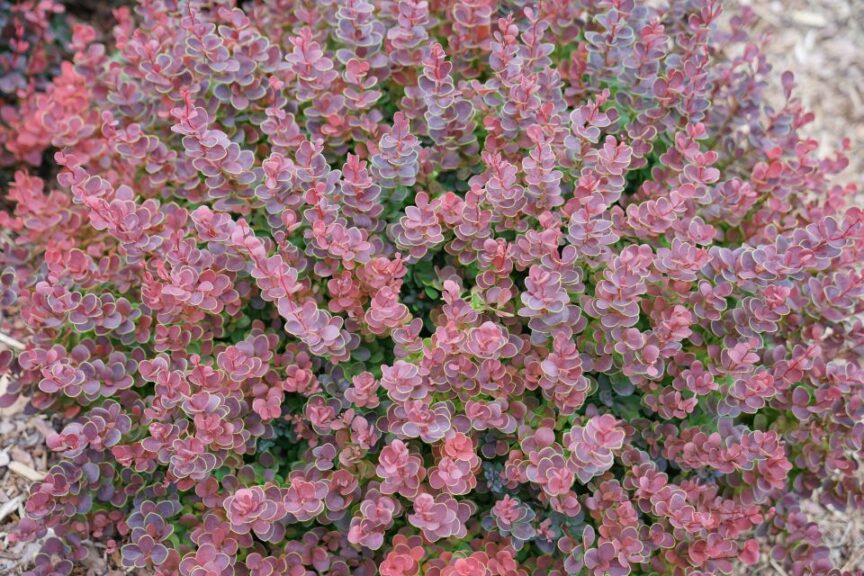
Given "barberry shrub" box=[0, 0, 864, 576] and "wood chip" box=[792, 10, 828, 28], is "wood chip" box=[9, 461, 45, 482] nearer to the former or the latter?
"barberry shrub" box=[0, 0, 864, 576]

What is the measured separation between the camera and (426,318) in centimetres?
247

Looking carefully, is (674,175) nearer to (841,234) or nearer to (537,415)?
(841,234)

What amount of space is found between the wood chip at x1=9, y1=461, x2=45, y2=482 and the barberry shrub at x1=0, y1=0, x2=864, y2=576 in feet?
1.10

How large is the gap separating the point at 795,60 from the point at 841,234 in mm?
2365

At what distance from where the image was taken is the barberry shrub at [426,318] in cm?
210

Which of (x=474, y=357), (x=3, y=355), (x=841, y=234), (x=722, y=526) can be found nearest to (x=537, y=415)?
(x=474, y=357)

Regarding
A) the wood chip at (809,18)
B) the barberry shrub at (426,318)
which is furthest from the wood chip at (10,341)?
the wood chip at (809,18)

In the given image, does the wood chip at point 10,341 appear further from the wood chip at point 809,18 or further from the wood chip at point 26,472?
the wood chip at point 809,18

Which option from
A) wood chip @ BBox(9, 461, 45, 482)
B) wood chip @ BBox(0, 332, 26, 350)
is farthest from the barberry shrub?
wood chip @ BBox(9, 461, 45, 482)

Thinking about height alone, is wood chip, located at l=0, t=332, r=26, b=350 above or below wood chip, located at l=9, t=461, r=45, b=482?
above

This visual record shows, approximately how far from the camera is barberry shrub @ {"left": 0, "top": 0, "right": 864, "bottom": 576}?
82.6 inches

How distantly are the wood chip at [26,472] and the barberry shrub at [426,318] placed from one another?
34 cm

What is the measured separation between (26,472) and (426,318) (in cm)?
138

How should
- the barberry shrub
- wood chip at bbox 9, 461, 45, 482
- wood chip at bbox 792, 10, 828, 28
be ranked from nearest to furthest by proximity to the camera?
the barberry shrub → wood chip at bbox 9, 461, 45, 482 → wood chip at bbox 792, 10, 828, 28
